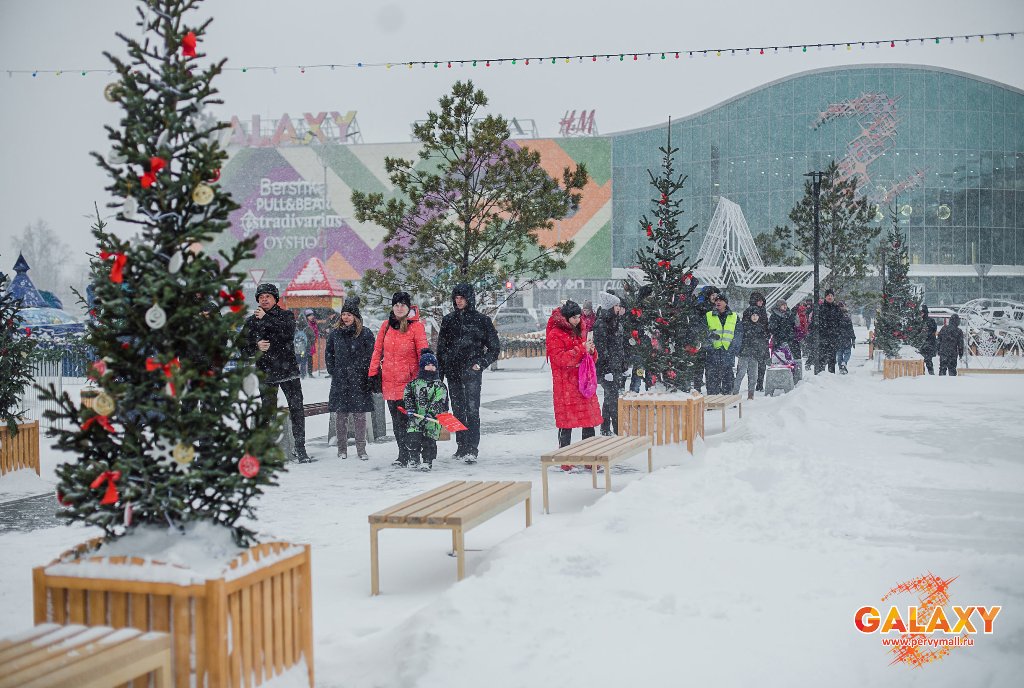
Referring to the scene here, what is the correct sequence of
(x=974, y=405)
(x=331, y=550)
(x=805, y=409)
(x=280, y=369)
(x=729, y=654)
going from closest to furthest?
(x=729, y=654) < (x=331, y=550) < (x=280, y=369) < (x=805, y=409) < (x=974, y=405)

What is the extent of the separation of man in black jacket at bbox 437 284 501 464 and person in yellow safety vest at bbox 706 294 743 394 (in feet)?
22.1

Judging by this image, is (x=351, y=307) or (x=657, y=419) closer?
(x=657, y=419)

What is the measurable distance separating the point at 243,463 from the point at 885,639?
2810 mm

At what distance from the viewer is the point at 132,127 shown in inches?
162

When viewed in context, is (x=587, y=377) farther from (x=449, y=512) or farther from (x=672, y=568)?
(x=672, y=568)

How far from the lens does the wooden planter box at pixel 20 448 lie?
31.6 ft

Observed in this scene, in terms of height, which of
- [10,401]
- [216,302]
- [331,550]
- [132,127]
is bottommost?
[331,550]

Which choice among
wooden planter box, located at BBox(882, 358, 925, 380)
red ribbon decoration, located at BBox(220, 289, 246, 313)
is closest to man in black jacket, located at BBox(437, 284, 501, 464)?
red ribbon decoration, located at BBox(220, 289, 246, 313)

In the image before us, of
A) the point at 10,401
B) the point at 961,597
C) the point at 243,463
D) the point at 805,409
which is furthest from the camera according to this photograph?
the point at 805,409

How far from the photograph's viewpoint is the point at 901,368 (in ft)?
77.4

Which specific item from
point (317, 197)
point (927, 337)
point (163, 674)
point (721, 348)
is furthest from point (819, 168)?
point (163, 674)

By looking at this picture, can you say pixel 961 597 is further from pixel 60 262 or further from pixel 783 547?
pixel 60 262

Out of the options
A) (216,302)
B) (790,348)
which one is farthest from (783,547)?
(790,348)

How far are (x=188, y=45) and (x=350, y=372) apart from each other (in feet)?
24.1
